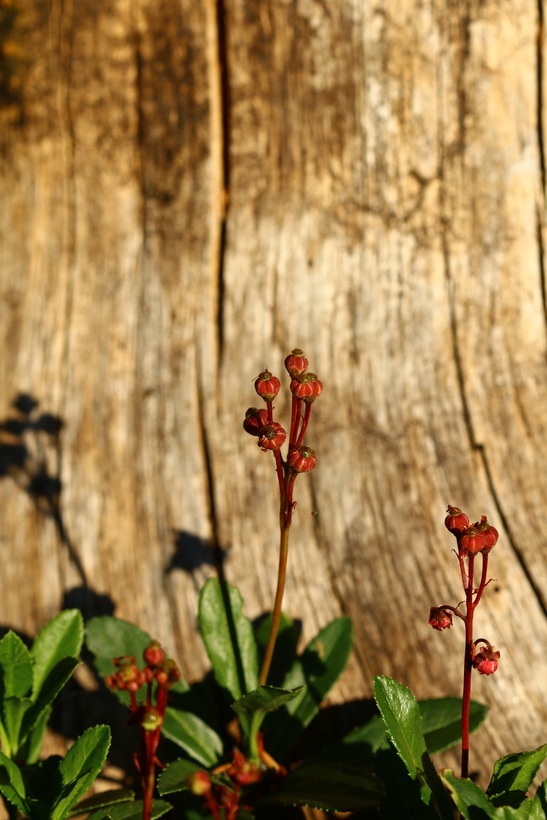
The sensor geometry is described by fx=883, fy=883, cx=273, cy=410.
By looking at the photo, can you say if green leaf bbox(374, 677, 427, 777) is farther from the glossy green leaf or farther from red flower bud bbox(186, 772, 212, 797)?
the glossy green leaf

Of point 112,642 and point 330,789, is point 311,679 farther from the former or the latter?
point 112,642

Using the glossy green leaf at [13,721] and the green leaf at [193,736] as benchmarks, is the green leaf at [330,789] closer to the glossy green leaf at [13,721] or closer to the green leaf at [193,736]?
the green leaf at [193,736]

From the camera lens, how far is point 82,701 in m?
2.54

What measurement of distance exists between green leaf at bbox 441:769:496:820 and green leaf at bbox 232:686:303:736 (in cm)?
34

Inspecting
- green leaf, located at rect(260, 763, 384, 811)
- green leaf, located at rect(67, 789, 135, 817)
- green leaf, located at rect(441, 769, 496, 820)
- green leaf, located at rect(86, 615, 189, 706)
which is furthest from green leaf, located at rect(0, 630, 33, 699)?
green leaf, located at rect(441, 769, 496, 820)

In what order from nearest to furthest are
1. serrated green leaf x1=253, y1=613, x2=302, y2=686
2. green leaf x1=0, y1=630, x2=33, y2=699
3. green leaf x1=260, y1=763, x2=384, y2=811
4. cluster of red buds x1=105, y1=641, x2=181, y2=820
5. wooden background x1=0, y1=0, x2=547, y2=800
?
cluster of red buds x1=105, y1=641, x2=181, y2=820, green leaf x1=260, y1=763, x2=384, y2=811, green leaf x1=0, y1=630, x2=33, y2=699, serrated green leaf x1=253, y1=613, x2=302, y2=686, wooden background x1=0, y1=0, x2=547, y2=800

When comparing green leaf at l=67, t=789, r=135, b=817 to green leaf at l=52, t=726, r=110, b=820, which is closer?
green leaf at l=52, t=726, r=110, b=820

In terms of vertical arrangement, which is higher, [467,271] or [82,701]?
[467,271]

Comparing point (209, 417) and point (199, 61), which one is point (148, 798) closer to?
point (209, 417)

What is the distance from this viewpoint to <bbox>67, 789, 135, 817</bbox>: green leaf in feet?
A: 6.30

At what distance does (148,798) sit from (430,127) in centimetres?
202

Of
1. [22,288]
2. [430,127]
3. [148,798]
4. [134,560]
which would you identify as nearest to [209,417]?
[134,560]

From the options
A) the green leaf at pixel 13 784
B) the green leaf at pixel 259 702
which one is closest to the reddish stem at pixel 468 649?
the green leaf at pixel 259 702

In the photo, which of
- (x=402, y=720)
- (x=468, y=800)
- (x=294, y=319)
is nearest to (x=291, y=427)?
(x=402, y=720)
